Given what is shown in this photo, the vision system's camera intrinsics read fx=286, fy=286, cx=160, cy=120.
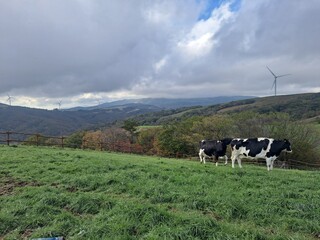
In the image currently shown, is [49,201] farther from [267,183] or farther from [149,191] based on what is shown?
[267,183]

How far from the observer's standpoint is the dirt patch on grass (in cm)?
836

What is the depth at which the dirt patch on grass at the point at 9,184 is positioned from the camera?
8.36 meters

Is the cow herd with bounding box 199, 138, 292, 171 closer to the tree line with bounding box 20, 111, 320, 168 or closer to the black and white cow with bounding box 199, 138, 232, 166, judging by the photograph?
the black and white cow with bounding box 199, 138, 232, 166

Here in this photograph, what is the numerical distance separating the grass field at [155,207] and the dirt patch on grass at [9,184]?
0.03 m

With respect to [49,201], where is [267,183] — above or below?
below

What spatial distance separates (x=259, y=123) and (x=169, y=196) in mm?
34227

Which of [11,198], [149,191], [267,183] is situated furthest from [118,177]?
[267,183]

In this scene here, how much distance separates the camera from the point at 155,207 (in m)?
6.31

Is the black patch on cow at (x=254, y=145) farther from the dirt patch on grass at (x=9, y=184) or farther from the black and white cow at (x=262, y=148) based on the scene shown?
the dirt patch on grass at (x=9, y=184)

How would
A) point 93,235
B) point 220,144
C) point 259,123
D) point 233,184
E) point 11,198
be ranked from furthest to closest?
point 259,123
point 220,144
point 233,184
point 11,198
point 93,235

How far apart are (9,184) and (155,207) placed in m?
5.45

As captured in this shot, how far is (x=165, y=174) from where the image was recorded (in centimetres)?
1025

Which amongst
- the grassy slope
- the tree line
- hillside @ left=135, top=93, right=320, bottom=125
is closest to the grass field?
the tree line

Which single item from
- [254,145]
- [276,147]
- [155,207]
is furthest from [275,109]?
[155,207]
